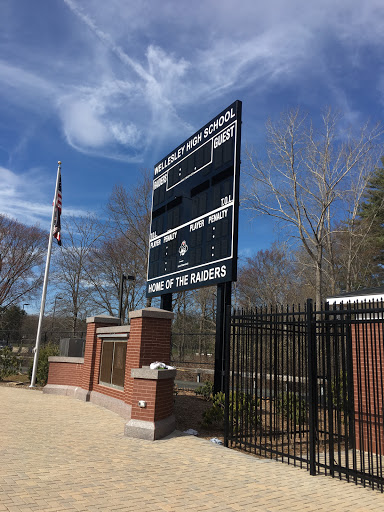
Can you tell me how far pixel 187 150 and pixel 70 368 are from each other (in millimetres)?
8942

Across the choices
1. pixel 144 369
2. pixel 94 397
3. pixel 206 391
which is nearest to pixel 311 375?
pixel 144 369

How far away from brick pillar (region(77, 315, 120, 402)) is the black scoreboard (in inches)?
85.1

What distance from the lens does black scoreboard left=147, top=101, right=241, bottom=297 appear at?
11.3 meters

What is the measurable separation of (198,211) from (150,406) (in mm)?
6464

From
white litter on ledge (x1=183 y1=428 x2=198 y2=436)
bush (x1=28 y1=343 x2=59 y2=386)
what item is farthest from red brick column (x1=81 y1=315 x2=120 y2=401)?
white litter on ledge (x1=183 y1=428 x2=198 y2=436)

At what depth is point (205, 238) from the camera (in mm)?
12086

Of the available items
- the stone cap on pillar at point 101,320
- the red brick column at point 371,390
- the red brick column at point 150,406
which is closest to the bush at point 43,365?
the stone cap on pillar at point 101,320

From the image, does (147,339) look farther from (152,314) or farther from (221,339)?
(221,339)

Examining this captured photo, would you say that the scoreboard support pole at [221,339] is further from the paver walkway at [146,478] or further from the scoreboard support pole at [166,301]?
the scoreboard support pole at [166,301]

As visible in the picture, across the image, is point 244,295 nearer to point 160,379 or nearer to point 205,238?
point 205,238

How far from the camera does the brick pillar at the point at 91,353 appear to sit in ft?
43.2

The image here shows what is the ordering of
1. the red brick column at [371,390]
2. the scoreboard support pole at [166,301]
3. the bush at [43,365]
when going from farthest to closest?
the bush at [43,365]
the scoreboard support pole at [166,301]
the red brick column at [371,390]

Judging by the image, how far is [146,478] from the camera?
5.52 meters

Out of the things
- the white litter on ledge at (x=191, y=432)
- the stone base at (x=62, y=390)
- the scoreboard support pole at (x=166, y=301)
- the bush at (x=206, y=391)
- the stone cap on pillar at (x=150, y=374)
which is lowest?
the white litter on ledge at (x=191, y=432)
